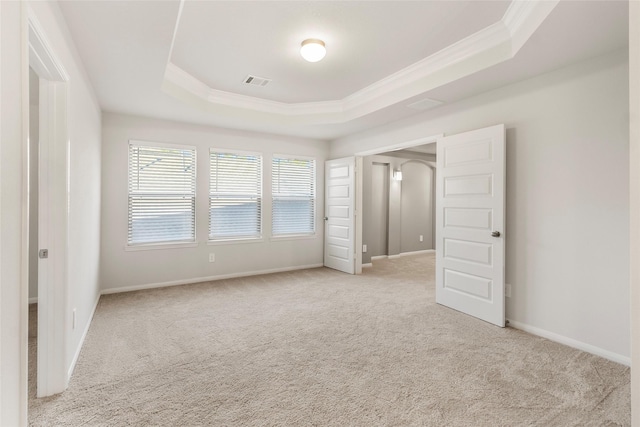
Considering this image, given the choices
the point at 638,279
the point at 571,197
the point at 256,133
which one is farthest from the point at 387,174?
the point at 638,279

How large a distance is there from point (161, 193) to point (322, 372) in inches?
143

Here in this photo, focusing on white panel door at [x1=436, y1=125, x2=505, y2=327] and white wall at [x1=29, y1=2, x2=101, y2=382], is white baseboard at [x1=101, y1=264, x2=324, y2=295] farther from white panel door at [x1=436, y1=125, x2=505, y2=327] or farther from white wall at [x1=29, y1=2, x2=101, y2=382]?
white panel door at [x1=436, y1=125, x2=505, y2=327]

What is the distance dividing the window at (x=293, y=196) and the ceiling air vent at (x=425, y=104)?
8.29 ft

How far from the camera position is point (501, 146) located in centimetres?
328

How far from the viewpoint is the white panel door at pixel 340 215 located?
565 cm

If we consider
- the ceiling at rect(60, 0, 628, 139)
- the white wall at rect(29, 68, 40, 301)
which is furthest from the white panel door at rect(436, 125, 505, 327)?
the white wall at rect(29, 68, 40, 301)

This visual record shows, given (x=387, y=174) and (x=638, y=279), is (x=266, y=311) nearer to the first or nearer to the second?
(x=638, y=279)

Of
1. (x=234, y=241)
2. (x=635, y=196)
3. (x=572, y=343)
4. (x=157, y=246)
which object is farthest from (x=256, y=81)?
(x=572, y=343)

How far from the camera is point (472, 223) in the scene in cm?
359

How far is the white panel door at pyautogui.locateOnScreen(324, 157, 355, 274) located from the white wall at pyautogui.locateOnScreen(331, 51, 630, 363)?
2.52 metres

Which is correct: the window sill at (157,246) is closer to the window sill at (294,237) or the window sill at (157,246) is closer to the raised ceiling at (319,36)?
the window sill at (294,237)

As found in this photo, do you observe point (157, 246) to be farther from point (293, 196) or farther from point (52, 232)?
point (52, 232)

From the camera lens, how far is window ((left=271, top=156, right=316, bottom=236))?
5816mm

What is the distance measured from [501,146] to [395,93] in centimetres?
138
